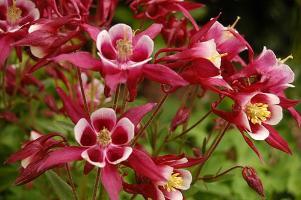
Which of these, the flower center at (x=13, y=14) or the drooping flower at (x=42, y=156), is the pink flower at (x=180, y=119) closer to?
the drooping flower at (x=42, y=156)

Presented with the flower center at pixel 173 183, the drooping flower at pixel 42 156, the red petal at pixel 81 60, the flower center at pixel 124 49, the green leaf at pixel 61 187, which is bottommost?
the green leaf at pixel 61 187

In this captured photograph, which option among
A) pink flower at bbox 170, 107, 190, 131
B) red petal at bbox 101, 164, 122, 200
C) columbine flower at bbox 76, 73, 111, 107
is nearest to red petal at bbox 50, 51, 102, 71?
red petal at bbox 101, 164, 122, 200

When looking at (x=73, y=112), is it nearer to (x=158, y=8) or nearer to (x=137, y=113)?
(x=137, y=113)

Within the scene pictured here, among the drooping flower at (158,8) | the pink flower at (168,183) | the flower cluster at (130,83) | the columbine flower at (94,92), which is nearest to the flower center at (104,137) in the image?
the flower cluster at (130,83)

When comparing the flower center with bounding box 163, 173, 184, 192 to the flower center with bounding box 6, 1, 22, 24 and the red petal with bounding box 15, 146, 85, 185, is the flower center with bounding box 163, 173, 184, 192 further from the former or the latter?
the flower center with bounding box 6, 1, 22, 24

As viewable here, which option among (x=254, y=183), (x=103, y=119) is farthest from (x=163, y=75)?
(x=254, y=183)

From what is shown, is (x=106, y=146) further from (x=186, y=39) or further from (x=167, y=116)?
(x=167, y=116)

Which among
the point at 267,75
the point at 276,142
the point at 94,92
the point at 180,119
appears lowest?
the point at 94,92

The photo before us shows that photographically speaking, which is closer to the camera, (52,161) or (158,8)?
(52,161)
